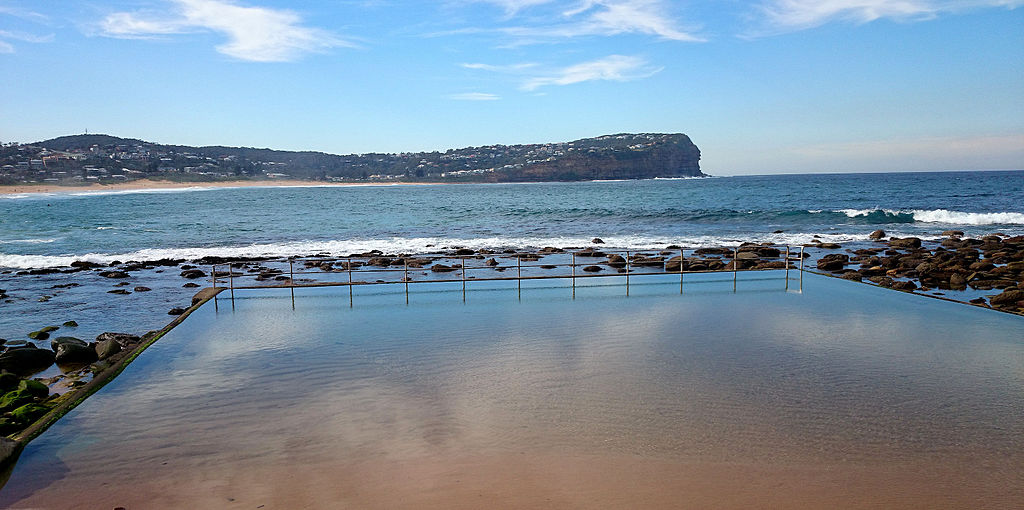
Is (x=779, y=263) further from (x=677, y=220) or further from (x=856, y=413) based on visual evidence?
(x=677, y=220)

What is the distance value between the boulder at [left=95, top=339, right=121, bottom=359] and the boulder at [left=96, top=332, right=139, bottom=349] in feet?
1.87

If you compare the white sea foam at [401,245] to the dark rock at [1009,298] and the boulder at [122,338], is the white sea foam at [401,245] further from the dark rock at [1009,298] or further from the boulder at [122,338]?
the dark rock at [1009,298]

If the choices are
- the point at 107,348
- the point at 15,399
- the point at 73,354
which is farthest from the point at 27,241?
the point at 15,399

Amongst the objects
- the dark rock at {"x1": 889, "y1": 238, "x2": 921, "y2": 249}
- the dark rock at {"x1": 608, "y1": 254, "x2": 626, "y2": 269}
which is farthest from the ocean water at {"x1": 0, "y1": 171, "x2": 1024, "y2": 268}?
the dark rock at {"x1": 608, "y1": 254, "x2": 626, "y2": 269}

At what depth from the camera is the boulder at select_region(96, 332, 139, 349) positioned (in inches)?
445

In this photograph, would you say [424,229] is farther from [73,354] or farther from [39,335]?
[73,354]

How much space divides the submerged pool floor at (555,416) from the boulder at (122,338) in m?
0.74

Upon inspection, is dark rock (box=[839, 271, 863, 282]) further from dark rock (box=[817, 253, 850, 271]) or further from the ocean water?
the ocean water

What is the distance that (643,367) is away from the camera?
29.7ft

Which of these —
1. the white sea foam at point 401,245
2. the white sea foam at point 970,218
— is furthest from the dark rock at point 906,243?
the white sea foam at point 970,218

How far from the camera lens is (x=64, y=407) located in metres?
7.72

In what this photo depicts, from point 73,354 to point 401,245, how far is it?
19909 mm

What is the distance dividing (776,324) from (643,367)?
387cm

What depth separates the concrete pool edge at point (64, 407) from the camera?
20.7 feet
